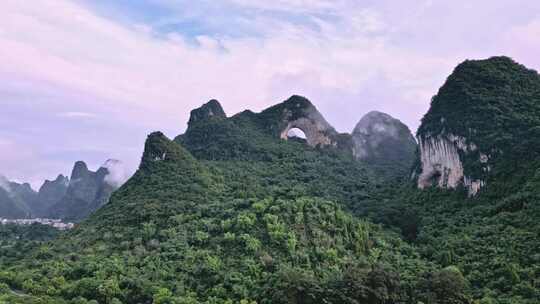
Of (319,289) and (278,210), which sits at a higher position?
(278,210)

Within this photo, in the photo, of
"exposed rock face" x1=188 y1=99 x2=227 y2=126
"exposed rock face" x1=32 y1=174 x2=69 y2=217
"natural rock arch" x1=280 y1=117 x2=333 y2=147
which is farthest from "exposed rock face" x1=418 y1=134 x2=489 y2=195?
"exposed rock face" x1=32 y1=174 x2=69 y2=217

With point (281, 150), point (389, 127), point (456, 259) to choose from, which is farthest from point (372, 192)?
point (389, 127)

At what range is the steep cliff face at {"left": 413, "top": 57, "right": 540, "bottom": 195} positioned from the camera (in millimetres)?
40000

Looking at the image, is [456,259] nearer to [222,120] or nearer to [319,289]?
[319,289]

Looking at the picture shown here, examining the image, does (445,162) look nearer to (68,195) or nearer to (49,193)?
(68,195)

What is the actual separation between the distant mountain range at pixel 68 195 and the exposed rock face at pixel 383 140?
41.2 meters

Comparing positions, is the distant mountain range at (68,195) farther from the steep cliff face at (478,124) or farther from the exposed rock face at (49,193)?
the steep cliff face at (478,124)

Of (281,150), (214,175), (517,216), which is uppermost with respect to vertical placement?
(281,150)

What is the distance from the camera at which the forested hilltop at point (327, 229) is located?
85.6 feet

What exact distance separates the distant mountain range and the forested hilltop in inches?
1777

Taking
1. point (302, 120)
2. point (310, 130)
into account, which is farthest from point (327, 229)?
point (302, 120)

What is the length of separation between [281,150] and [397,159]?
2380 cm

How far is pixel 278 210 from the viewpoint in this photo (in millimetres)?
34938

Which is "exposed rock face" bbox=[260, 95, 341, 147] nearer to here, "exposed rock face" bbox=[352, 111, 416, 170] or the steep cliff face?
"exposed rock face" bbox=[352, 111, 416, 170]
